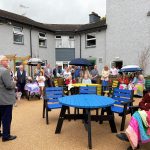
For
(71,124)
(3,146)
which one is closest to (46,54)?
(71,124)

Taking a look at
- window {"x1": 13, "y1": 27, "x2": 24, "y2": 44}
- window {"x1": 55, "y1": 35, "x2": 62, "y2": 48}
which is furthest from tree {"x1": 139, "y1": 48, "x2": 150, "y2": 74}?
window {"x1": 13, "y1": 27, "x2": 24, "y2": 44}

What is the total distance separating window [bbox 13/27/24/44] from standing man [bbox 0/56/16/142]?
40.6ft

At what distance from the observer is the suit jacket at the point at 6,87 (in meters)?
4.59

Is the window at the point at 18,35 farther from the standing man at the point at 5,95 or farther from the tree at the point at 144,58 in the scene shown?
the standing man at the point at 5,95

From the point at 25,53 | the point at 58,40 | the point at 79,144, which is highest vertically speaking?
the point at 58,40

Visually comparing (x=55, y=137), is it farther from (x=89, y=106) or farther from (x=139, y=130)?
(x=139, y=130)

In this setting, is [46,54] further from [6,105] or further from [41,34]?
[6,105]

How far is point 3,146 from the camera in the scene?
4.56m

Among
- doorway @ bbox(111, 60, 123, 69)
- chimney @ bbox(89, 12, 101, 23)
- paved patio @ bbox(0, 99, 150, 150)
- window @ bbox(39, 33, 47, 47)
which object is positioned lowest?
paved patio @ bbox(0, 99, 150, 150)

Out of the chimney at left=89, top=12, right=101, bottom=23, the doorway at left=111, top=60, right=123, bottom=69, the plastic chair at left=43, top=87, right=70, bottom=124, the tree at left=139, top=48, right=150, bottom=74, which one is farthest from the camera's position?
the chimney at left=89, top=12, right=101, bottom=23

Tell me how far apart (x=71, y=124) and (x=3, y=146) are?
2.12 meters

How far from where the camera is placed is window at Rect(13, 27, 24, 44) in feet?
54.2

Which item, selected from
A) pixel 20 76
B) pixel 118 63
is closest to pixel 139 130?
pixel 20 76

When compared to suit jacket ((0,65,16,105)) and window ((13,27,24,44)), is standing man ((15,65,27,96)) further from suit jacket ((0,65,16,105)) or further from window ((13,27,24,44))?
window ((13,27,24,44))
